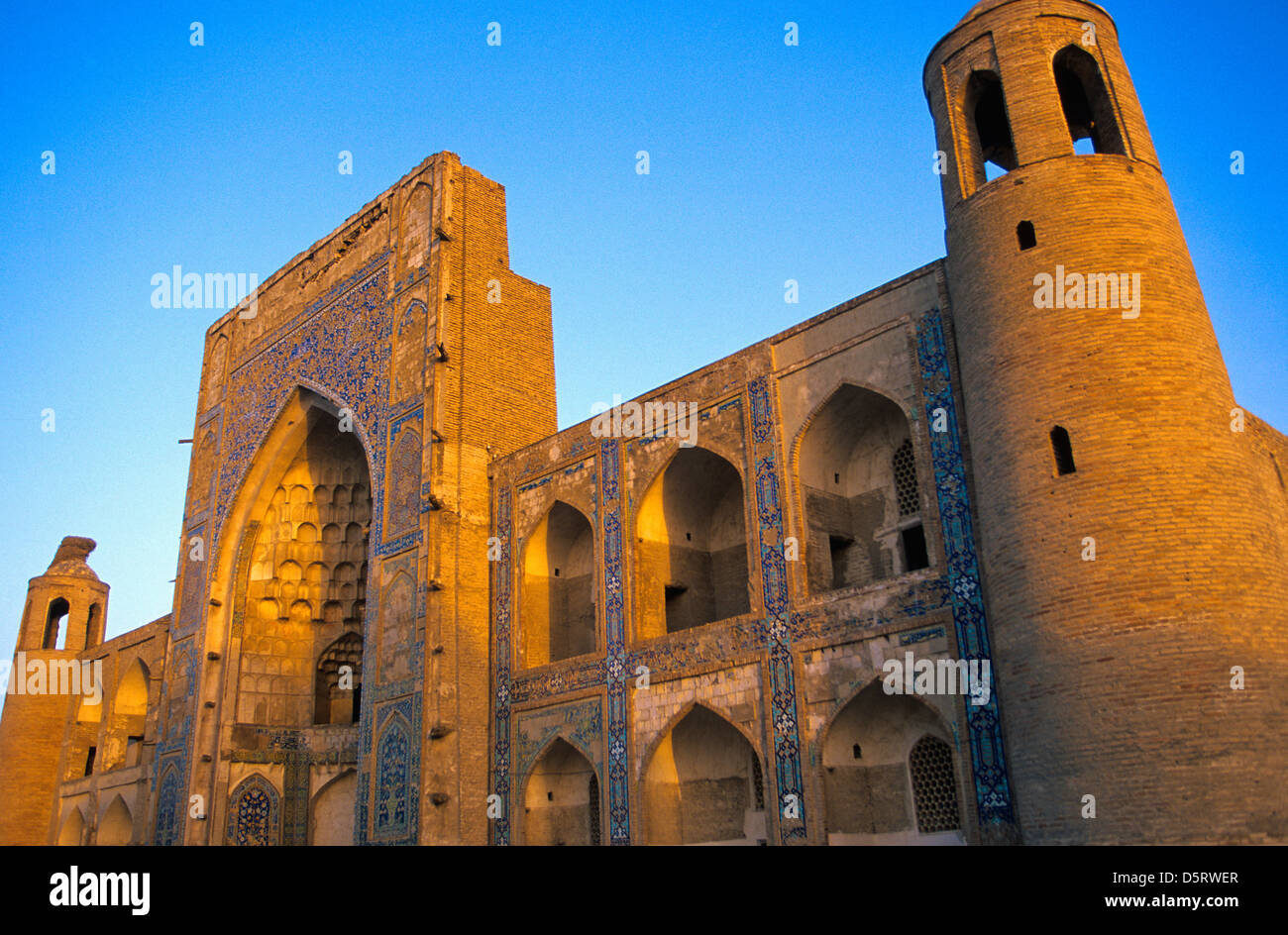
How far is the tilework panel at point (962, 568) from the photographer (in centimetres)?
788

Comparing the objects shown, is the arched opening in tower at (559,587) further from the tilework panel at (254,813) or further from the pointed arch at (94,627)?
the pointed arch at (94,627)

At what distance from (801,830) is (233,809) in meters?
9.29

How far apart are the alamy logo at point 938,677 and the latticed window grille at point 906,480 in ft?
5.86

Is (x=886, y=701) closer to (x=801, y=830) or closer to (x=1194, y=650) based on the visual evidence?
(x=801, y=830)

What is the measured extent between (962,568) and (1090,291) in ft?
7.27

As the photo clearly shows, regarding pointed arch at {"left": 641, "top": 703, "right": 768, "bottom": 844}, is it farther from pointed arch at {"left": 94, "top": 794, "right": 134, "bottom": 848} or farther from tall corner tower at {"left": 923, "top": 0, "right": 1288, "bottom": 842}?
pointed arch at {"left": 94, "top": 794, "right": 134, "bottom": 848}

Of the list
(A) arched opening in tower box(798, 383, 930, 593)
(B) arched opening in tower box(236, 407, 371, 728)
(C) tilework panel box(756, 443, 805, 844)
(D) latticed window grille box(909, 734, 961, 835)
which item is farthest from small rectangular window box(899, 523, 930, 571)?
(B) arched opening in tower box(236, 407, 371, 728)

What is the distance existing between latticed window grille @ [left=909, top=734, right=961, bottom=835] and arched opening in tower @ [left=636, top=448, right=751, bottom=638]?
2.86 m

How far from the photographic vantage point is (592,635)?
12.8 m

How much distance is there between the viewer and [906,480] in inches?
403

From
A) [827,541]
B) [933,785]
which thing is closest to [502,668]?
[827,541]

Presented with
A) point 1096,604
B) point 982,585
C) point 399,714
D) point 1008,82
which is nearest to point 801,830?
point 982,585

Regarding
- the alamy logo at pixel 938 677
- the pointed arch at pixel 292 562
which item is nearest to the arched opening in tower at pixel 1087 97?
the alamy logo at pixel 938 677
